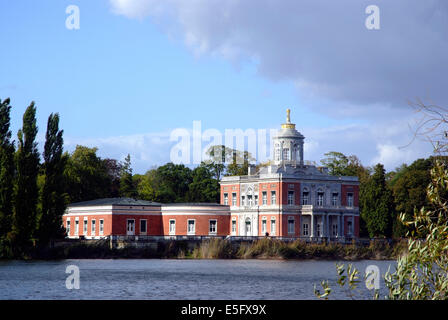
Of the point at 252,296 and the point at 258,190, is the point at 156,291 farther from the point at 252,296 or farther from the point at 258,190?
the point at 258,190

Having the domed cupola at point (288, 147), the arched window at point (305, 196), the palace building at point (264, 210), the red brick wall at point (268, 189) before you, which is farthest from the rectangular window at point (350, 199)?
the red brick wall at point (268, 189)

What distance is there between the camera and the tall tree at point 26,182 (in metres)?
49.3

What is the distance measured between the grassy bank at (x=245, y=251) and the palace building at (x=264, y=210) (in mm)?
6375

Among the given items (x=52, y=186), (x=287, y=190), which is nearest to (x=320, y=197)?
(x=287, y=190)

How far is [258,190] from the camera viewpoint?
69.0 m

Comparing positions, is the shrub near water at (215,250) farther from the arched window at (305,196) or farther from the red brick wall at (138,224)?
the arched window at (305,196)

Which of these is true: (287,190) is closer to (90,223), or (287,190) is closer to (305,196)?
(305,196)

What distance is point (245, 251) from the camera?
58.7 m

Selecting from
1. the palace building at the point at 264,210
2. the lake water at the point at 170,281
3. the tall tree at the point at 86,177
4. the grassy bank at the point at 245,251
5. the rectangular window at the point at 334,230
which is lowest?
the lake water at the point at 170,281

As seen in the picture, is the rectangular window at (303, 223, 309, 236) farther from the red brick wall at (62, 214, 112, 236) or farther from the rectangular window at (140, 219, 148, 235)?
the red brick wall at (62, 214, 112, 236)

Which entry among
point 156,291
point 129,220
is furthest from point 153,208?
point 156,291

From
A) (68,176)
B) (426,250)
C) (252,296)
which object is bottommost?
(252,296)
